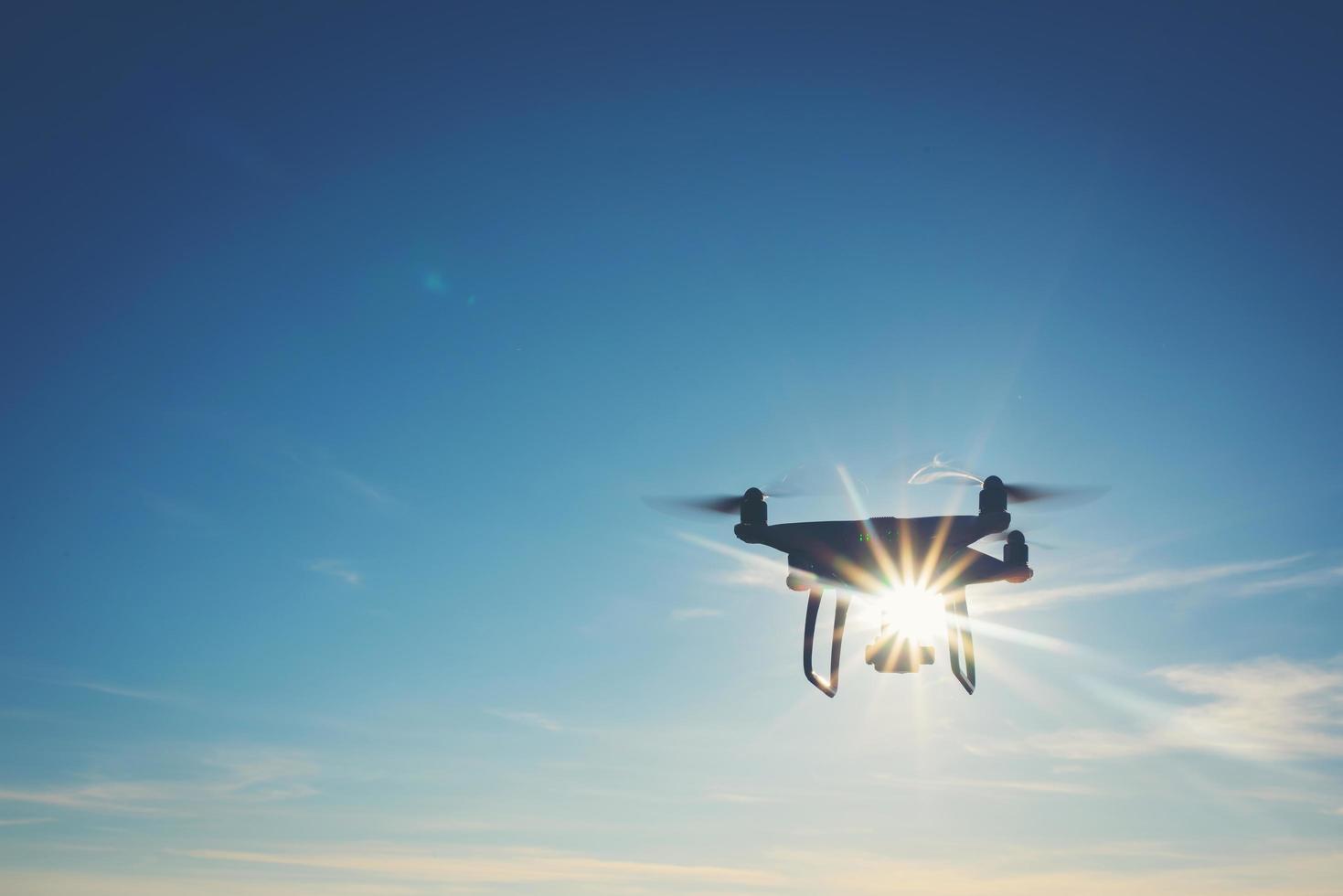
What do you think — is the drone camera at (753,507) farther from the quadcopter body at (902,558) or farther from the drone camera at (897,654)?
the drone camera at (897,654)

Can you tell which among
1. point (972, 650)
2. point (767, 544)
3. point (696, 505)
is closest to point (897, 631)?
point (972, 650)

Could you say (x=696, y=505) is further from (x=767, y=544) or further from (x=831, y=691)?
(x=831, y=691)

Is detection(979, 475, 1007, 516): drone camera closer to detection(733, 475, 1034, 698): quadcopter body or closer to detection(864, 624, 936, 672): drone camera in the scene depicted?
detection(733, 475, 1034, 698): quadcopter body

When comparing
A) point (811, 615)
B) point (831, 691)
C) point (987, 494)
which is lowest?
point (831, 691)

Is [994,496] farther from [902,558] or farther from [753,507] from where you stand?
[753,507]

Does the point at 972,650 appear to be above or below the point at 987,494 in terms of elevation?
below

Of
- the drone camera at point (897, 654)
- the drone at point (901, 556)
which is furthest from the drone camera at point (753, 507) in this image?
the drone camera at point (897, 654)
